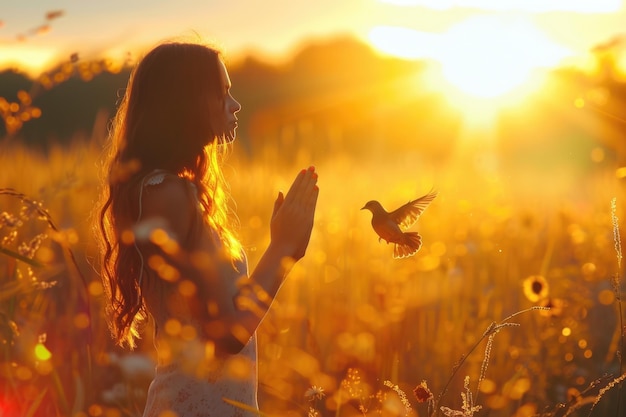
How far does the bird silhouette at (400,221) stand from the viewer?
2617 millimetres

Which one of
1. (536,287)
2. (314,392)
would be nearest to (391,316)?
(536,287)

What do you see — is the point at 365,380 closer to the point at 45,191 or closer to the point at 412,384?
the point at 412,384

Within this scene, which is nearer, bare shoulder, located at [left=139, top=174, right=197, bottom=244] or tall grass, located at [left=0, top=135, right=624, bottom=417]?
bare shoulder, located at [left=139, top=174, right=197, bottom=244]

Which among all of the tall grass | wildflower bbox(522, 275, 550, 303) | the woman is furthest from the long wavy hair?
wildflower bbox(522, 275, 550, 303)

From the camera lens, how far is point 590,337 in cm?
452

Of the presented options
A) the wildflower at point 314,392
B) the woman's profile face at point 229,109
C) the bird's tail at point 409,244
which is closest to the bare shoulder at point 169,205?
the woman's profile face at point 229,109

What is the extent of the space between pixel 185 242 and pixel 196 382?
15.9 inches

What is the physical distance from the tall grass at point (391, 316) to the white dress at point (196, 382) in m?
0.40

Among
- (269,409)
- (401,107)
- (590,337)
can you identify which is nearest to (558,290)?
(590,337)

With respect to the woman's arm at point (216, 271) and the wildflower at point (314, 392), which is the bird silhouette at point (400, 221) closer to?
the woman's arm at point (216, 271)

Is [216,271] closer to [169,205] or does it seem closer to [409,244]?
[169,205]

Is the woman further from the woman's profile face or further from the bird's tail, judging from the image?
the bird's tail

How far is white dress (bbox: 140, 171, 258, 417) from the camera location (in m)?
2.28

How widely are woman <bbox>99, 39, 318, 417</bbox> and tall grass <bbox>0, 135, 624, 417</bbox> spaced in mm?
353
